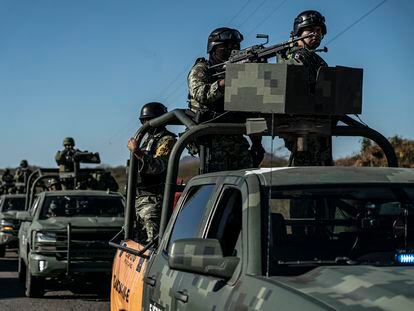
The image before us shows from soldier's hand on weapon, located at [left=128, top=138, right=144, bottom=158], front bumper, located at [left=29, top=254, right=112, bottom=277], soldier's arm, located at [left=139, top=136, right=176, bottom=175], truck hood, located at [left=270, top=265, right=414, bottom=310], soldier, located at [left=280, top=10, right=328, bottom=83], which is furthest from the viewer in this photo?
front bumper, located at [left=29, top=254, right=112, bottom=277]

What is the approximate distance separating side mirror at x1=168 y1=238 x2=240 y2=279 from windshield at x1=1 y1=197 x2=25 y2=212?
730 inches

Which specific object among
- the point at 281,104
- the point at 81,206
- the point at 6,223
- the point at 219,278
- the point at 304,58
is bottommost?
the point at 6,223

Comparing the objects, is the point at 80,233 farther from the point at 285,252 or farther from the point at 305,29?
the point at 285,252

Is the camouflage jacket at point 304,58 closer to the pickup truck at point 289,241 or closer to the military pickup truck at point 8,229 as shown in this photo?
the pickup truck at point 289,241

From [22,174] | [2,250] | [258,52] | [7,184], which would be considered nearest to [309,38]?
[258,52]

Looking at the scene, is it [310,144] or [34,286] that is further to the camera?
[34,286]

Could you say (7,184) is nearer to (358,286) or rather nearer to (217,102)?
(217,102)

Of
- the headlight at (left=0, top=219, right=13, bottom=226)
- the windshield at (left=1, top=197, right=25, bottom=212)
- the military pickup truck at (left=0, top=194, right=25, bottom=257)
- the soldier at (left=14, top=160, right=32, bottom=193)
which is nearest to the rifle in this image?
the military pickup truck at (left=0, top=194, right=25, bottom=257)

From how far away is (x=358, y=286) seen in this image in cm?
313

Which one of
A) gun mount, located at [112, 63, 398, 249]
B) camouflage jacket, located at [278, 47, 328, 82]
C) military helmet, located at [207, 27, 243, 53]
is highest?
military helmet, located at [207, 27, 243, 53]

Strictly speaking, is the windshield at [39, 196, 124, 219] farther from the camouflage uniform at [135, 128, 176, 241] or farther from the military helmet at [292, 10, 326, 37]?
the military helmet at [292, 10, 326, 37]

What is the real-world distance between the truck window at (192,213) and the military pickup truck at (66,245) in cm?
746

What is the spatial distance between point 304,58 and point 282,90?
95 cm

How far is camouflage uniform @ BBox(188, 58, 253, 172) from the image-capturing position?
20.8 ft
